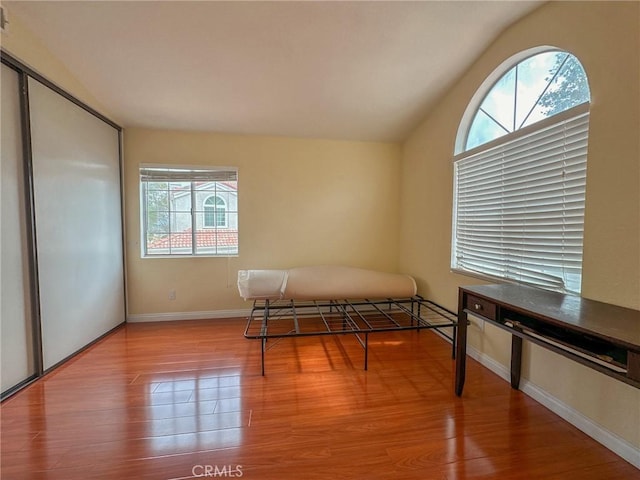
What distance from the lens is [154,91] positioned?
2510 millimetres

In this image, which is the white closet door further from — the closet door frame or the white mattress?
Result: the white mattress

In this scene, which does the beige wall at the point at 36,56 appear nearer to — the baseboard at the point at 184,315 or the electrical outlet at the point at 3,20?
the electrical outlet at the point at 3,20

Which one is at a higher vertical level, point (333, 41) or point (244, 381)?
point (333, 41)

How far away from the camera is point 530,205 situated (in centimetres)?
186

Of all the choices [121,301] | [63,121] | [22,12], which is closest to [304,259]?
[121,301]

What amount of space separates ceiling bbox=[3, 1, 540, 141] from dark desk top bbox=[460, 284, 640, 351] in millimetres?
1915

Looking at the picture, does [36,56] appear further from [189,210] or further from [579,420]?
[579,420]

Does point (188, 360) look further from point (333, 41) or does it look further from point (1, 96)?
point (333, 41)

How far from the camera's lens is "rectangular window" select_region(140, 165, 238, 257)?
323 centimetres

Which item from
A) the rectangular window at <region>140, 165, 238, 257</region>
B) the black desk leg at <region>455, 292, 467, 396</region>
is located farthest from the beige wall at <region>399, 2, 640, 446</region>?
the rectangular window at <region>140, 165, 238, 257</region>

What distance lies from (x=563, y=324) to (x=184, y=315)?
3.57 meters

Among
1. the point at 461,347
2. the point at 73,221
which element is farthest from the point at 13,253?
the point at 461,347

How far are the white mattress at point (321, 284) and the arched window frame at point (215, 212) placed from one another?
0.81m

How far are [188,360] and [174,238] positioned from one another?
5.35 feet
